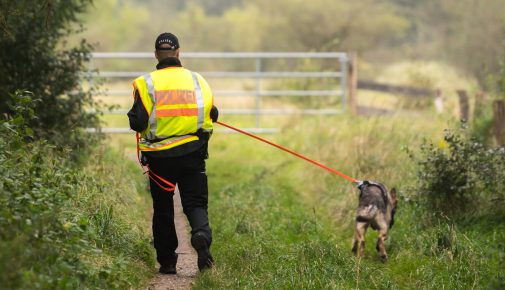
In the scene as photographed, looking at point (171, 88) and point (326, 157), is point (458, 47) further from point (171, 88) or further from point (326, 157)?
point (171, 88)

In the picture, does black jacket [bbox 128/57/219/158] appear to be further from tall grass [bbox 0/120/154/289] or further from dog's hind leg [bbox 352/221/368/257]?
dog's hind leg [bbox 352/221/368/257]

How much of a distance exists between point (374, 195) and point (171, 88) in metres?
2.39

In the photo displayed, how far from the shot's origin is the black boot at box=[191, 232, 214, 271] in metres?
6.38

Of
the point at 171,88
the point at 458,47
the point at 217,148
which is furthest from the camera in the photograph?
the point at 458,47

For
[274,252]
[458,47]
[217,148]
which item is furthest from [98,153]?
[458,47]

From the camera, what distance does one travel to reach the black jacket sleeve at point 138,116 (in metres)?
6.27

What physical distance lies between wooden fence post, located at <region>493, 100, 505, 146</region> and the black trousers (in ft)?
16.6

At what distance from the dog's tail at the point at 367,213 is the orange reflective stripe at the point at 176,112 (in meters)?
2.13

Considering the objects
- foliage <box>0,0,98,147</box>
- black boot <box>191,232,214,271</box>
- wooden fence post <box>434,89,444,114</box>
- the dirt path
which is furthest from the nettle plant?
wooden fence post <box>434,89,444,114</box>

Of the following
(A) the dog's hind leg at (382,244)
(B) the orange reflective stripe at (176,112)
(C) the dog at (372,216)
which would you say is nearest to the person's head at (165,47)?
(B) the orange reflective stripe at (176,112)

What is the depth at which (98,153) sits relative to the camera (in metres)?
10.1

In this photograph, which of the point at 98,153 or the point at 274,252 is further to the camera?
the point at 98,153

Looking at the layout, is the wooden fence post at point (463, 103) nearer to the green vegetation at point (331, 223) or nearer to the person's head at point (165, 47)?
the green vegetation at point (331, 223)

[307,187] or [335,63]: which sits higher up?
[335,63]
